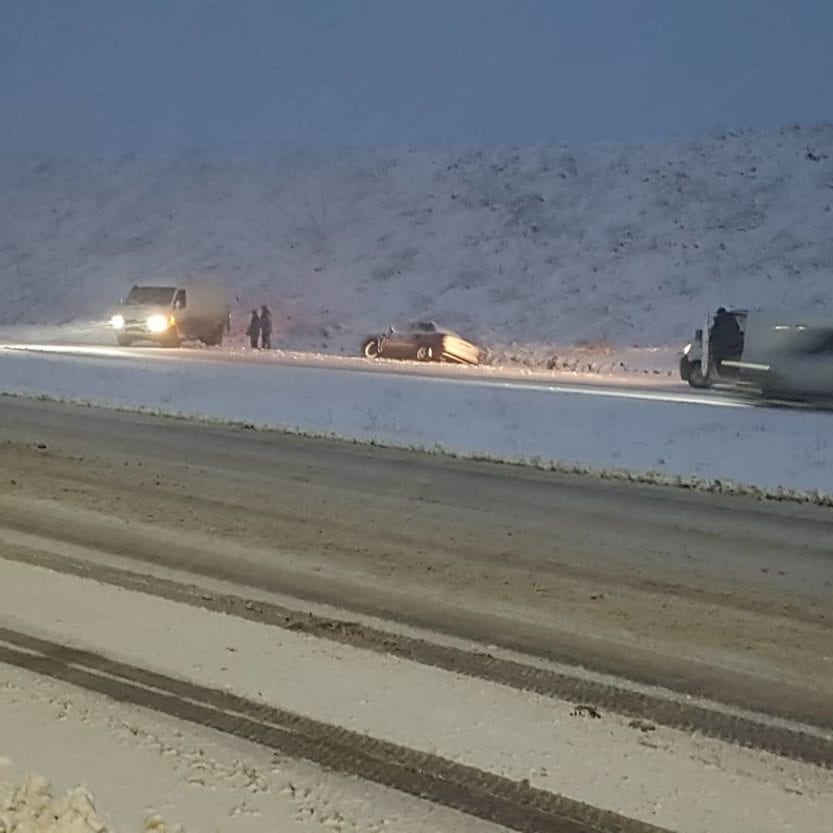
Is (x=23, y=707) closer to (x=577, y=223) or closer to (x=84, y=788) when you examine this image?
(x=84, y=788)

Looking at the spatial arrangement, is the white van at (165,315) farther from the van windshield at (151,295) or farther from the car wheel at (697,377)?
the car wheel at (697,377)

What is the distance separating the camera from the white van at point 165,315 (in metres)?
31.2

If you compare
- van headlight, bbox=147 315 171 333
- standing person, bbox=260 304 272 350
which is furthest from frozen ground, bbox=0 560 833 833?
standing person, bbox=260 304 272 350

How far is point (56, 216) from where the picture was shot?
67.2m

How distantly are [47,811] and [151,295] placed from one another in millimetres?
29482

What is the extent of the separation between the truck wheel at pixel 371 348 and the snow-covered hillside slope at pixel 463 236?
28.9 feet

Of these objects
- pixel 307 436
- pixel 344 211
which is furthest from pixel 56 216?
pixel 307 436

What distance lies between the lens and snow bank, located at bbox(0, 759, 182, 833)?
11.7 feet

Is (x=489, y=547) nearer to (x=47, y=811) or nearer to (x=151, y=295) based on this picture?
(x=47, y=811)

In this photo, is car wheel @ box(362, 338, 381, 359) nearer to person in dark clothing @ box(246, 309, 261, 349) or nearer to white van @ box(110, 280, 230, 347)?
person in dark clothing @ box(246, 309, 261, 349)

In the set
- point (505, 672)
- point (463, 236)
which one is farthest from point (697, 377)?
point (463, 236)

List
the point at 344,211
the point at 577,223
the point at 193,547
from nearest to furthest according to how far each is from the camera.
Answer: the point at 193,547 → the point at 577,223 → the point at 344,211

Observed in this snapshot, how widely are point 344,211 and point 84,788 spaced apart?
57793mm

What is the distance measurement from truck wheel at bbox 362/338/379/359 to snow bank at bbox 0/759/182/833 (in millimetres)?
28258
